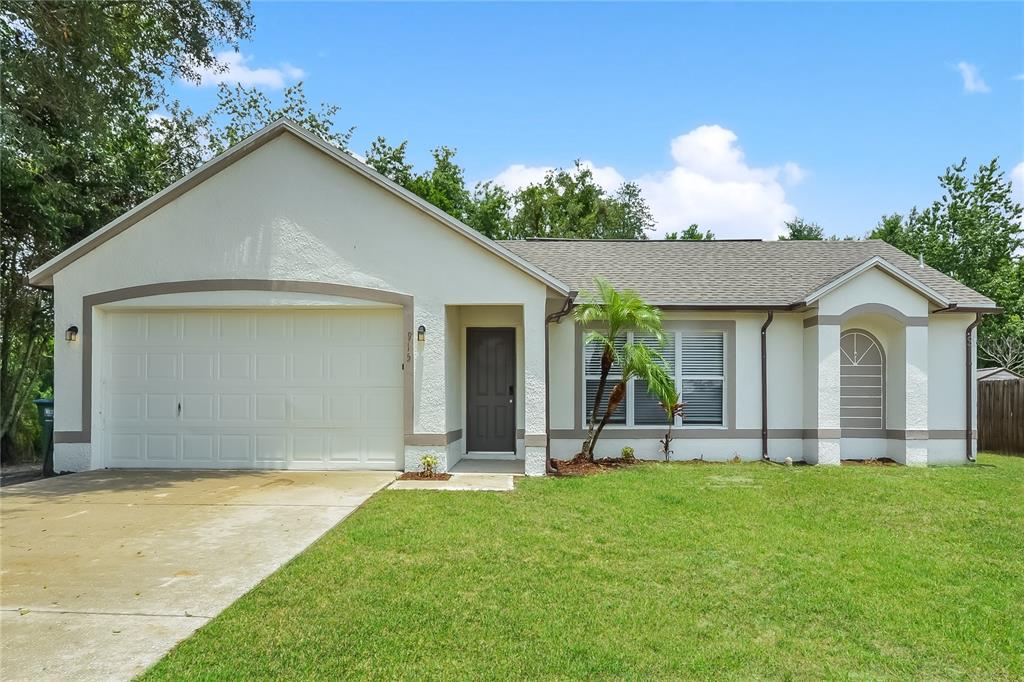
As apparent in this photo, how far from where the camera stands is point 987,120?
2031 centimetres

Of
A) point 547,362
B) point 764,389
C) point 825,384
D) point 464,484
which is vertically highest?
point 547,362

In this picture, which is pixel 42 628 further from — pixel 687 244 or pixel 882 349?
pixel 687 244

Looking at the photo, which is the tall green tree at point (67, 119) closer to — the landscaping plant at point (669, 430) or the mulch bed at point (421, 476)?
the mulch bed at point (421, 476)

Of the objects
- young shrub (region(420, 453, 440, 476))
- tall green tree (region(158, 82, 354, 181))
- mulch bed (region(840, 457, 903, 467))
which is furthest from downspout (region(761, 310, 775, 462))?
tall green tree (region(158, 82, 354, 181))

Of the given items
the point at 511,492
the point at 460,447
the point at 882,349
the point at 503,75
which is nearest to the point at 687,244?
the point at 882,349

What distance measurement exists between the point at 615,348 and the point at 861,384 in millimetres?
5056

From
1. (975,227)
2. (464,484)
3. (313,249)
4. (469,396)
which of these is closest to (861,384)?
(469,396)

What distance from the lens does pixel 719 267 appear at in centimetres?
1370

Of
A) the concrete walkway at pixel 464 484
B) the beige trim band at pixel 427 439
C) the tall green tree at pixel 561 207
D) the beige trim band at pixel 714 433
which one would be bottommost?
the concrete walkway at pixel 464 484

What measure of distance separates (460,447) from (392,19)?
8796mm

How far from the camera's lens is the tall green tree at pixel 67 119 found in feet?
34.2

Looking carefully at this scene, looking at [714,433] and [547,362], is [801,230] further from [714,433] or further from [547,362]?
[547,362]

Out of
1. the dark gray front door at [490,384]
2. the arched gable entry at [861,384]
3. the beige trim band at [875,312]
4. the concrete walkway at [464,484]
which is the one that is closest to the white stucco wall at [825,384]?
the beige trim band at [875,312]

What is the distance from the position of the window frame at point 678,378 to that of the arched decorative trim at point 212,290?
11.5 ft
